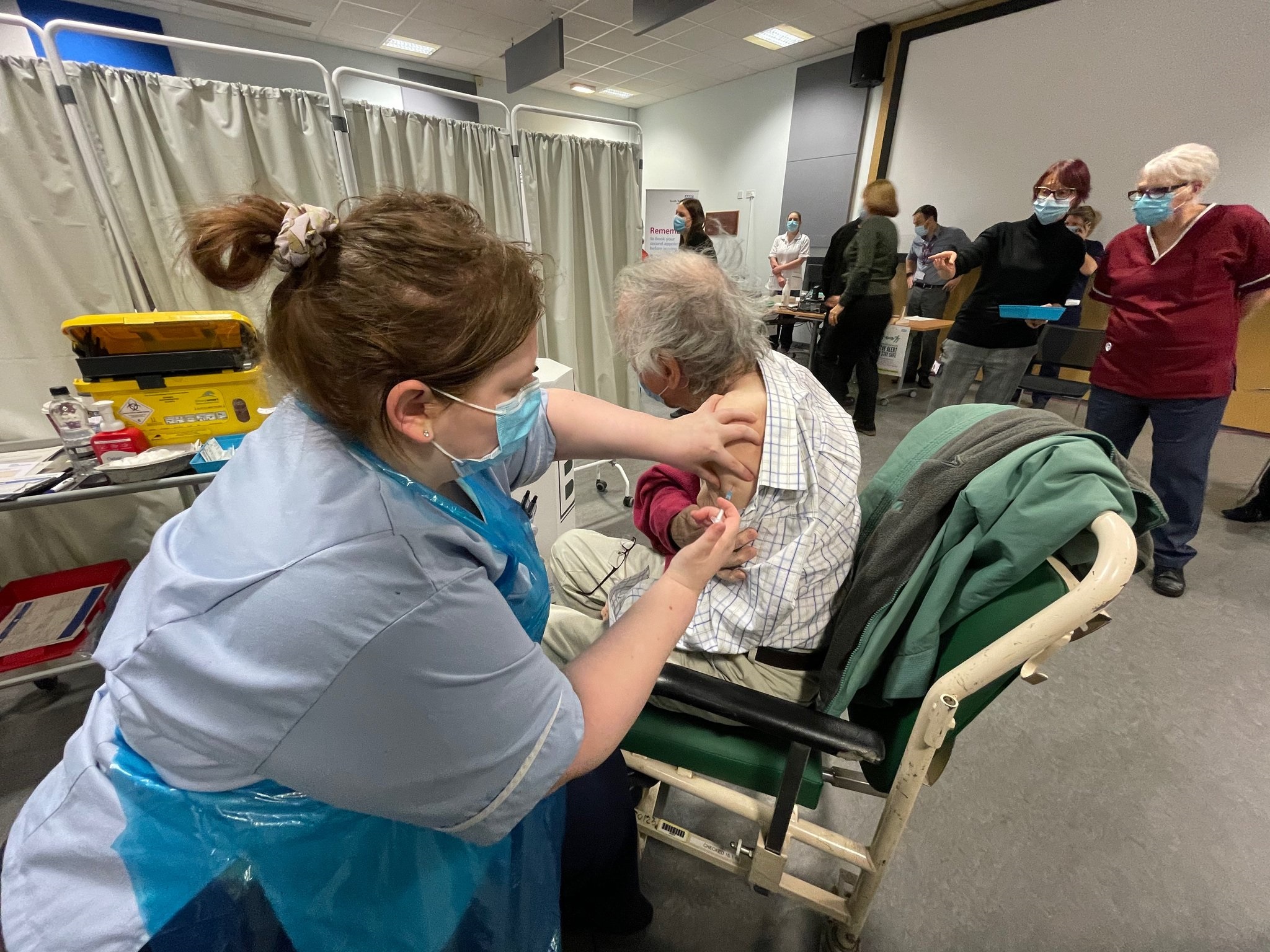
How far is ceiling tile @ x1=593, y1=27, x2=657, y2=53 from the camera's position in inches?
210

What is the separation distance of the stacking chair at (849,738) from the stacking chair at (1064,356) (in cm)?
309

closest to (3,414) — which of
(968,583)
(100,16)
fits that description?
(968,583)

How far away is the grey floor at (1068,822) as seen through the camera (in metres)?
1.12

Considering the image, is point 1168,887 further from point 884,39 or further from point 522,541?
point 884,39

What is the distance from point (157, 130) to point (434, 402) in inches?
79.7

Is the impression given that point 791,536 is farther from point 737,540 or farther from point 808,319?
point 808,319

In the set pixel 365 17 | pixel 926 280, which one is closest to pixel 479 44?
pixel 365 17

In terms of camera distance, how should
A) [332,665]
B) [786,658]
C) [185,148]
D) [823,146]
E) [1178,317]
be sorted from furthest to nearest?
1. [823,146]
2. [1178,317]
3. [185,148]
4. [786,658]
5. [332,665]

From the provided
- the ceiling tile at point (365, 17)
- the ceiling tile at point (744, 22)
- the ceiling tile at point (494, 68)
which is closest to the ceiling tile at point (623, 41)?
the ceiling tile at point (744, 22)

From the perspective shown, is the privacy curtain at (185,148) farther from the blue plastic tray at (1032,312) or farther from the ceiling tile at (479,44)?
the ceiling tile at (479,44)

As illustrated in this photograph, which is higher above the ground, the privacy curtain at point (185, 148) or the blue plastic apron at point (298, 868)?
the privacy curtain at point (185, 148)

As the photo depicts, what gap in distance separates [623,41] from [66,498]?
6343 millimetres

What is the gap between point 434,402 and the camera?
0.58 metres

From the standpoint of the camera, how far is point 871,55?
509 centimetres
